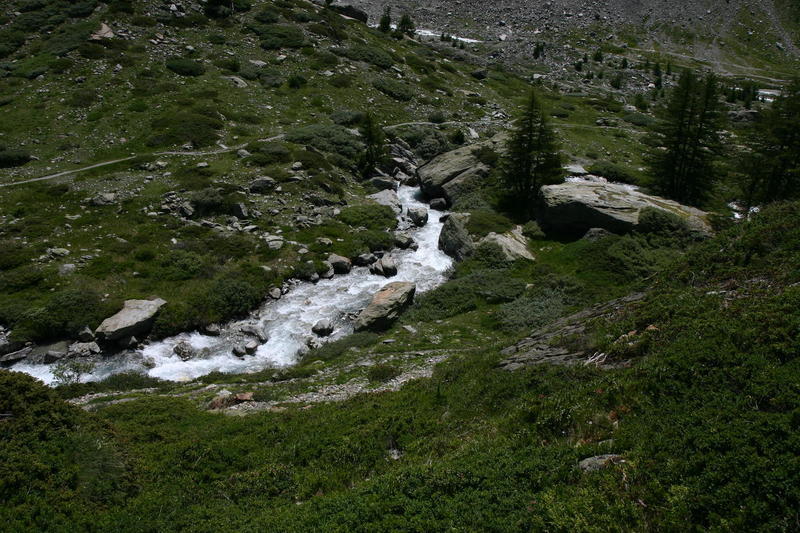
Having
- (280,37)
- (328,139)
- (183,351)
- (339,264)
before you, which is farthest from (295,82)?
(183,351)

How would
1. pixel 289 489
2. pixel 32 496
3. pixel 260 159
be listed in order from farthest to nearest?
1. pixel 260 159
2. pixel 289 489
3. pixel 32 496

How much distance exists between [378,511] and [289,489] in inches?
145

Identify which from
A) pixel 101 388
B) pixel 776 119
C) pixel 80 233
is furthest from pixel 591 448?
pixel 776 119

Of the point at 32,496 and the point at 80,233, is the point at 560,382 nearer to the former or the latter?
the point at 32,496

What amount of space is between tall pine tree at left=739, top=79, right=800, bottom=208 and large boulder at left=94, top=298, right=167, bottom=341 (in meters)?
49.3

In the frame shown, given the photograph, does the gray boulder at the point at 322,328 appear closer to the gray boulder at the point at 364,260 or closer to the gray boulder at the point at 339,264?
the gray boulder at the point at 339,264

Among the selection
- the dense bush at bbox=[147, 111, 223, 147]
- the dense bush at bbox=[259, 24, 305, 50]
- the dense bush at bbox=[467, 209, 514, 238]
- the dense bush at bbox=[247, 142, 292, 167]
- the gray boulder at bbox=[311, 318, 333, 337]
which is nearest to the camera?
the gray boulder at bbox=[311, 318, 333, 337]

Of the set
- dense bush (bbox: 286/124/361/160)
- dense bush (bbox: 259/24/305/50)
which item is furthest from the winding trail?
dense bush (bbox: 259/24/305/50)

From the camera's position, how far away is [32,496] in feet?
33.2

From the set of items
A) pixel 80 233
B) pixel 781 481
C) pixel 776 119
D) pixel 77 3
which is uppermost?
pixel 77 3

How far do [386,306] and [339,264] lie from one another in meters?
8.04

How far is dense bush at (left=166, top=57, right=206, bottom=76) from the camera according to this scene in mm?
61531

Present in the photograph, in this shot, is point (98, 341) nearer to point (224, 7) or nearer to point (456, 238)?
point (456, 238)

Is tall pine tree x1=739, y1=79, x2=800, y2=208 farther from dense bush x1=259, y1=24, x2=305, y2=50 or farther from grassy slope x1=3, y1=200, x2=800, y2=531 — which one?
dense bush x1=259, y1=24, x2=305, y2=50
